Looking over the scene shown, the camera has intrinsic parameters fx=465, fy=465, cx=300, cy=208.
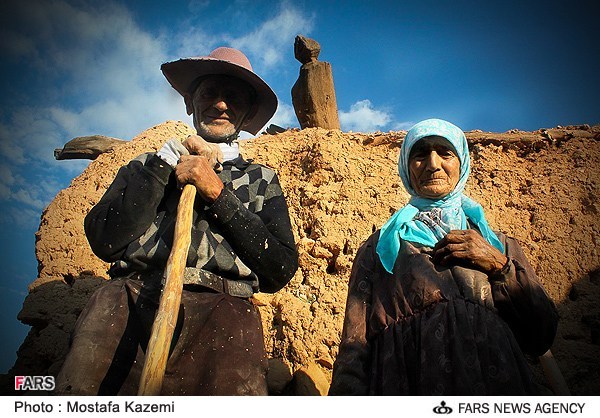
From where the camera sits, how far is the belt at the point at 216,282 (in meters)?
2.09

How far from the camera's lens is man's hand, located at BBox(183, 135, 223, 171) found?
239cm

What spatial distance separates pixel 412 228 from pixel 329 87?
658 centimetres

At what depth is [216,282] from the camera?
84.6 inches

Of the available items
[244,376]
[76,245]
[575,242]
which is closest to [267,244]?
[244,376]

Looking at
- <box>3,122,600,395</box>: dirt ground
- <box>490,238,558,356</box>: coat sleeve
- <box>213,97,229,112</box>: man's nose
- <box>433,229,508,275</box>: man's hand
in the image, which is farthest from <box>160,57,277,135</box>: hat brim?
<box>3,122,600,395</box>: dirt ground

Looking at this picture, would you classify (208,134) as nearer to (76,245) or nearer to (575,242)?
(76,245)

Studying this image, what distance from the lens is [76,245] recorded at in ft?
17.5

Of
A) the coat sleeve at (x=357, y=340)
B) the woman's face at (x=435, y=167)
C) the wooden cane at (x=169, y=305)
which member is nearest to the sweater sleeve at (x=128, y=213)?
the wooden cane at (x=169, y=305)

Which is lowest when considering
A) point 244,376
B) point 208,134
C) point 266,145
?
point 244,376

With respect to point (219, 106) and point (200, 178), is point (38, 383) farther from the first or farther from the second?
point (219, 106)

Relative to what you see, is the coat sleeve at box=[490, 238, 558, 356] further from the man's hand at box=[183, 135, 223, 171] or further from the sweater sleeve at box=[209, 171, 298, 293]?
the man's hand at box=[183, 135, 223, 171]

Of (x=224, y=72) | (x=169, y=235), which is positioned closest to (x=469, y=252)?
(x=169, y=235)

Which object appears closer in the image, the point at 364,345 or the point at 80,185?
A: the point at 364,345

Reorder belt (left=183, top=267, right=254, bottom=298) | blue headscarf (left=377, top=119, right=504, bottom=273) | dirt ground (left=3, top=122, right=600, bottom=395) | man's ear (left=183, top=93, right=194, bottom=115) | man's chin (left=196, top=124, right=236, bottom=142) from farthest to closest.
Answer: dirt ground (left=3, top=122, right=600, bottom=395)
man's ear (left=183, top=93, right=194, bottom=115)
man's chin (left=196, top=124, right=236, bottom=142)
blue headscarf (left=377, top=119, right=504, bottom=273)
belt (left=183, top=267, right=254, bottom=298)
